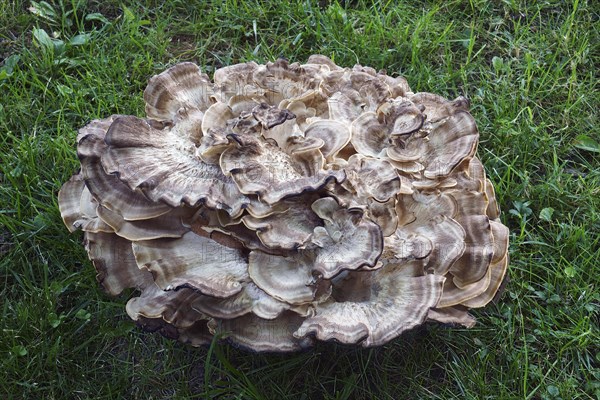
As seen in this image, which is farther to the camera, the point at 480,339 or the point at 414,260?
the point at 480,339

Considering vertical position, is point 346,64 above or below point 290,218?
below

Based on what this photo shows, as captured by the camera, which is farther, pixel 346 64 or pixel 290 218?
pixel 346 64

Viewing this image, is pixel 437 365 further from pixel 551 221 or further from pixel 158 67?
pixel 158 67

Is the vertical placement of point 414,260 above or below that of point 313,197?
below

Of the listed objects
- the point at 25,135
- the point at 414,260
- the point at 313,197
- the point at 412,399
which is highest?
the point at 313,197

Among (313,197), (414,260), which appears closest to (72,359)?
(313,197)
